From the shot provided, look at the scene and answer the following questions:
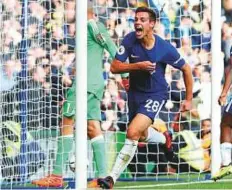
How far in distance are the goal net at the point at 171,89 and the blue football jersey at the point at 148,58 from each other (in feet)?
0.39

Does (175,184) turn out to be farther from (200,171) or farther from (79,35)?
(79,35)

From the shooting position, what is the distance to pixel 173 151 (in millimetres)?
7789

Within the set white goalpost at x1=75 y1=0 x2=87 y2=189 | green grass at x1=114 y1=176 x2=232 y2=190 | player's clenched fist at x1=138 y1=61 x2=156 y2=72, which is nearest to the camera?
white goalpost at x1=75 y1=0 x2=87 y2=189

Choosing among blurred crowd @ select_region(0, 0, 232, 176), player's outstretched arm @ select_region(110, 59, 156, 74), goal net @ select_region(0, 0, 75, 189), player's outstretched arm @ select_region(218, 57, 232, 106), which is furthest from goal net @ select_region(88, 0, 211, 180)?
goal net @ select_region(0, 0, 75, 189)

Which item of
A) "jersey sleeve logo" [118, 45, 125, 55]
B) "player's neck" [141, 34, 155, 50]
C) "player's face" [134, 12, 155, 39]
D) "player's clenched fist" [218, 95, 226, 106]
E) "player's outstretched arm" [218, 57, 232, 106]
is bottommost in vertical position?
"player's clenched fist" [218, 95, 226, 106]

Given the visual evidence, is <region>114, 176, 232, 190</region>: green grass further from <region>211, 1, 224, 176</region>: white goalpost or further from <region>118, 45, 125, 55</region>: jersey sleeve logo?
<region>118, 45, 125, 55</region>: jersey sleeve logo

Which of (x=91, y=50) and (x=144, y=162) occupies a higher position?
(x=91, y=50)

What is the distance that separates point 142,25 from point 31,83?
936 millimetres

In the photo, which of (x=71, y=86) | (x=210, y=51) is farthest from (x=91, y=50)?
(x=210, y=51)

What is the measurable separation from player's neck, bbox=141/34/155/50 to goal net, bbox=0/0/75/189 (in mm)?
629

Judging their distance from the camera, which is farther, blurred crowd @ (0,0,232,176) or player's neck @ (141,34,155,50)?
blurred crowd @ (0,0,232,176)

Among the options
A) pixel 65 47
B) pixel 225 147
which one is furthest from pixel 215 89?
pixel 65 47

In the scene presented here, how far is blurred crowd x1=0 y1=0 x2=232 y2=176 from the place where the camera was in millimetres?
7414

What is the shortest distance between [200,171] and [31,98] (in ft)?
4.51
